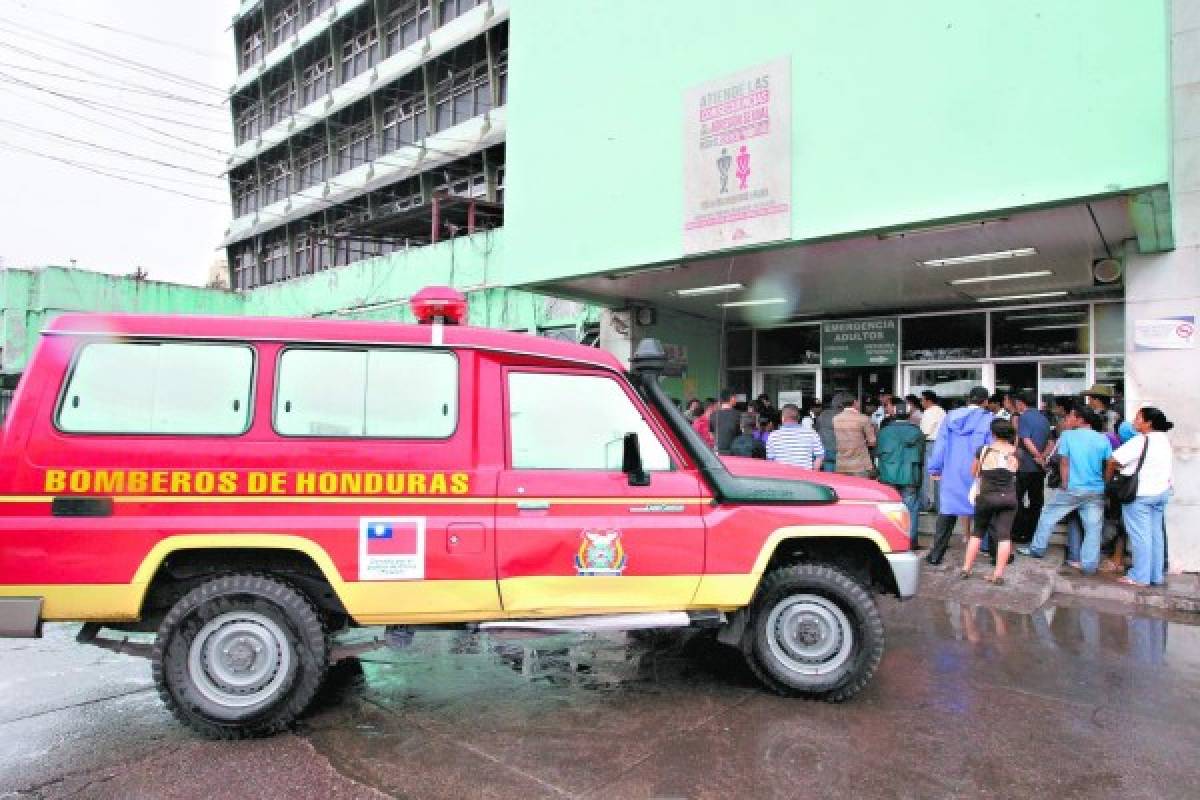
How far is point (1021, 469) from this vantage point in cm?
832

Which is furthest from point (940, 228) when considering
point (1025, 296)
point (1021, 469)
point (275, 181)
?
point (275, 181)

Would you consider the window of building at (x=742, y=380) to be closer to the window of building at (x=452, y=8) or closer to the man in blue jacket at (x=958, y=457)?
the man in blue jacket at (x=958, y=457)

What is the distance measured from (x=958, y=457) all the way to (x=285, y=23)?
3313 cm

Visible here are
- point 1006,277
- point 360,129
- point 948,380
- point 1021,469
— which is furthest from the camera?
point 360,129

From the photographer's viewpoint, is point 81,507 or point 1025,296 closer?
point 81,507

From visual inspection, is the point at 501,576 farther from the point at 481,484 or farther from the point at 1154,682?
the point at 1154,682

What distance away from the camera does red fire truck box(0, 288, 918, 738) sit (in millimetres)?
3652

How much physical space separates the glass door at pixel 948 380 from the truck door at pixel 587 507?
9.01 meters

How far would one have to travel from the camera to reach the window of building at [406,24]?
23781 mm

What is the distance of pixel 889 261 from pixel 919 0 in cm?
302

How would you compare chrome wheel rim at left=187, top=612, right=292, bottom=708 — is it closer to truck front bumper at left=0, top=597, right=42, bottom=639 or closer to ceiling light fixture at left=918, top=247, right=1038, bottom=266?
truck front bumper at left=0, top=597, right=42, bottom=639

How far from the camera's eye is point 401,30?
2500 cm

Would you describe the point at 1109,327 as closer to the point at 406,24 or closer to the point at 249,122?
the point at 406,24

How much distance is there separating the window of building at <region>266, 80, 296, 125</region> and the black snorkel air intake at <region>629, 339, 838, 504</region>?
30.5 metres
